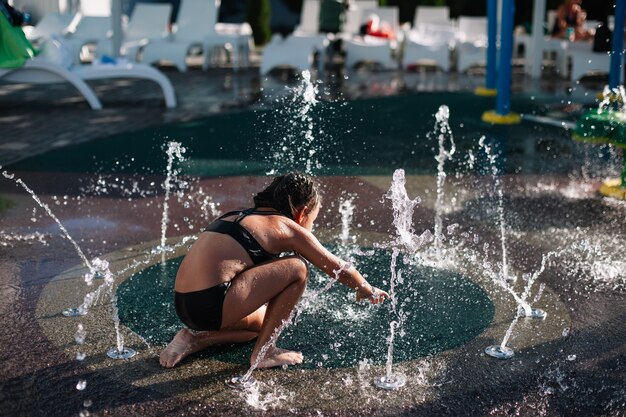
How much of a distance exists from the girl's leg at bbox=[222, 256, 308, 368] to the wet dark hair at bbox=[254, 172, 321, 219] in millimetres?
241

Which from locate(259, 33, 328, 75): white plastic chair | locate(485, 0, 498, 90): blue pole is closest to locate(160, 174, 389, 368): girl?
locate(485, 0, 498, 90): blue pole

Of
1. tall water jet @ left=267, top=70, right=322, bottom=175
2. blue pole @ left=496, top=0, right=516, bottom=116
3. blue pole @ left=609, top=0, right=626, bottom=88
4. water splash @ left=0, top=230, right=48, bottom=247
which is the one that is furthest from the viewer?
blue pole @ left=496, top=0, right=516, bottom=116

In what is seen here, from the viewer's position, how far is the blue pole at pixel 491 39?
1162 cm

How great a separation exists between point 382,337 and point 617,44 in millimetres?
6573

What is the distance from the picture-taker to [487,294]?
4.93 meters

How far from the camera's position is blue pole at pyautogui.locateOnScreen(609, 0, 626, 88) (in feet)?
30.6

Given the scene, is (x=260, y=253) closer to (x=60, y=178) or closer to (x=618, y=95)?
(x=60, y=178)

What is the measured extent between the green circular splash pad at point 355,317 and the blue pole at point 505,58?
5.60 m

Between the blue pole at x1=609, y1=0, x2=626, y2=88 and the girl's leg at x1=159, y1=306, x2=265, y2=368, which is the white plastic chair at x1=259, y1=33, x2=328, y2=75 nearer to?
the blue pole at x1=609, y1=0, x2=626, y2=88

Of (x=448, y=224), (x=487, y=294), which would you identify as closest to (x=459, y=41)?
(x=448, y=224)

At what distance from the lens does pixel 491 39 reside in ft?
38.8

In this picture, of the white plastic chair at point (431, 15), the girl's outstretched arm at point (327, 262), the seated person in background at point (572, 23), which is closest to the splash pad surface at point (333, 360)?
the girl's outstretched arm at point (327, 262)

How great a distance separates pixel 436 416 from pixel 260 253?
102cm

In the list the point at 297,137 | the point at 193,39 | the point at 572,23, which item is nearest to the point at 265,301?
the point at 297,137
